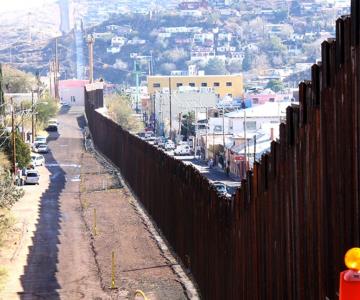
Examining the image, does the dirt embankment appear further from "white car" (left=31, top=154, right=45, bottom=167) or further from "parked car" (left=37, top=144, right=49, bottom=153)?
"parked car" (left=37, top=144, right=49, bottom=153)

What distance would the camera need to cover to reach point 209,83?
182 m

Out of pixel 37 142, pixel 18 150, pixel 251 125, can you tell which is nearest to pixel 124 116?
pixel 251 125

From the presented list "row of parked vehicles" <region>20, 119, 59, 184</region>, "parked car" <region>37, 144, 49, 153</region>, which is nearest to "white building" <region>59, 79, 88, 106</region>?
"row of parked vehicles" <region>20, 119, 59, 184</region>

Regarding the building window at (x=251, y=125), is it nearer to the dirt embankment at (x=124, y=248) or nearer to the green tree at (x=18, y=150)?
the green tree at (x=18, y=150)

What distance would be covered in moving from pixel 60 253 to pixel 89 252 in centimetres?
76

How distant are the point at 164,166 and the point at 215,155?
1963 inches

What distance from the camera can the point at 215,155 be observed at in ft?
268

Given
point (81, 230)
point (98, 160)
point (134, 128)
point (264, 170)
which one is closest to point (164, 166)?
point (81, 230)

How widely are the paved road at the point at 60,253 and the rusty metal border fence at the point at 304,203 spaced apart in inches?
191

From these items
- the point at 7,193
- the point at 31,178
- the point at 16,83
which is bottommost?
the point at 31,178

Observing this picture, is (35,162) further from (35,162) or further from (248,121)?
(248,121)

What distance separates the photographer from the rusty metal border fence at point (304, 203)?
10359 mm

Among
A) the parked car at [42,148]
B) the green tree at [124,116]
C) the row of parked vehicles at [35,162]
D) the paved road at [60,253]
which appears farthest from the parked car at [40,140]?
the green tree at [124,116]

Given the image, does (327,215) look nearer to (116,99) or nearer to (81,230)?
(81,230)
